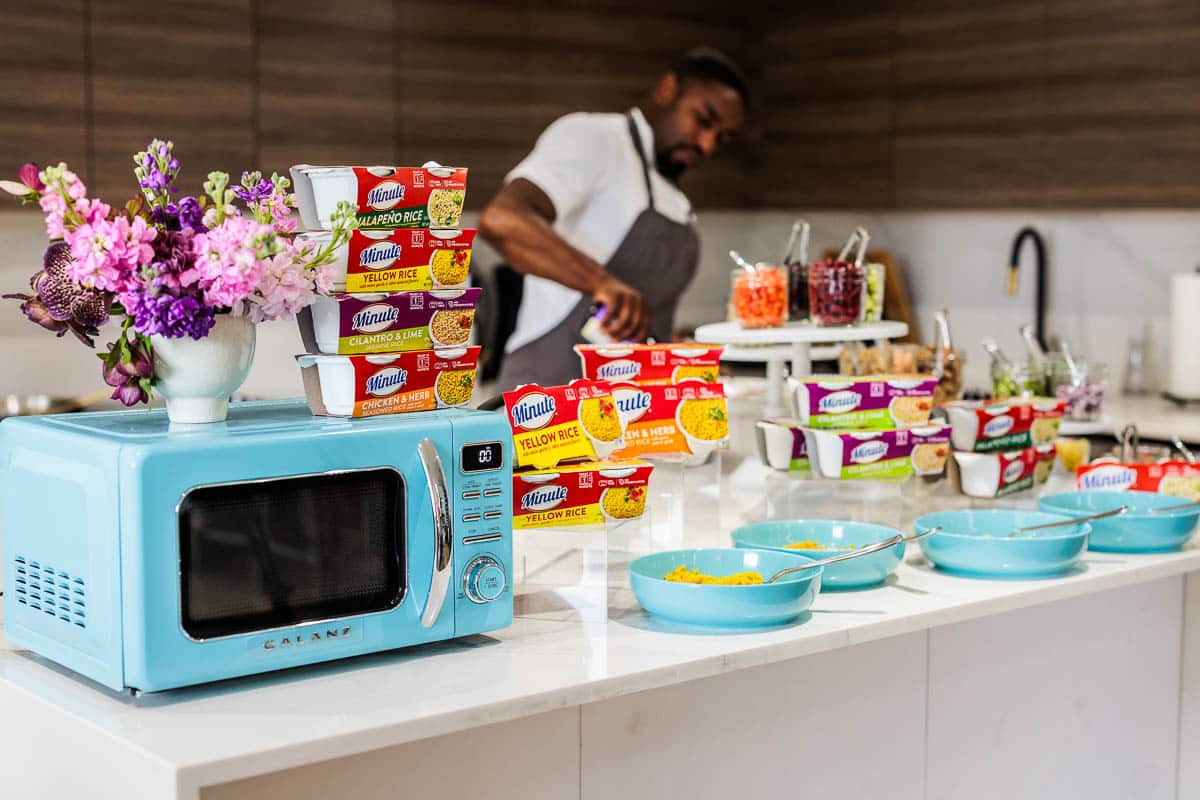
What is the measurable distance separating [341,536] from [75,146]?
2.56 metres

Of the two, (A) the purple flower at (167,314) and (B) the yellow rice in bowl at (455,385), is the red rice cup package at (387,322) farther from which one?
(A) the purple flower at (167,314)

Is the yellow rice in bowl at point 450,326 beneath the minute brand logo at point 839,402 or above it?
above

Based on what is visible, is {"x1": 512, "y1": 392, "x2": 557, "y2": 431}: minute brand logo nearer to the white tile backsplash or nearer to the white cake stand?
the white cake stand

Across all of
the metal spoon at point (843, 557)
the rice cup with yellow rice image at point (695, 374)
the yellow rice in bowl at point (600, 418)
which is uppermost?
the rice cup with yellow rice image at point (695, 374)

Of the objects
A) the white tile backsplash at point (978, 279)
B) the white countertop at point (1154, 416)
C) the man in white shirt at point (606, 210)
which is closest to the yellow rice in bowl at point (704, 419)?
the man in white shirt at point (606, 210)

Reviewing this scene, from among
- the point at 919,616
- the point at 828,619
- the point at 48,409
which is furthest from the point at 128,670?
the point at 48,409

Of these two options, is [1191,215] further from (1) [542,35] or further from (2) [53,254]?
(2) [53,254]

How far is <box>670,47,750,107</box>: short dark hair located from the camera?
3.16 metres

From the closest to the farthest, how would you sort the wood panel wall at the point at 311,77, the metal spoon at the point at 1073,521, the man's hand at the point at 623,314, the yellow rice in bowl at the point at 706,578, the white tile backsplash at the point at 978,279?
the yellow rice in bowl at the point at 706,578 < the metal spoon at the point at 1073,521 < the man's hand at the point at 623,314 < the wood panel wall at the point at 311,77 < the white tile backsplash at the point at 978,279

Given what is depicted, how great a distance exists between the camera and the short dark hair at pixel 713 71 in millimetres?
3158

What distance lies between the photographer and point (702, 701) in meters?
1.61

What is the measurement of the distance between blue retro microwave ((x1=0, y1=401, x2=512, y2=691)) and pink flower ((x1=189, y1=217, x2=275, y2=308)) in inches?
5.3

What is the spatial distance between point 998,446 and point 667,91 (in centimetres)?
144

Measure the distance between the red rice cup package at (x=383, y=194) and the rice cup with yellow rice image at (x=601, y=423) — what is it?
1.05ft
